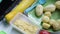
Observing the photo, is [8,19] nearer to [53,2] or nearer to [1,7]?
[1,7]

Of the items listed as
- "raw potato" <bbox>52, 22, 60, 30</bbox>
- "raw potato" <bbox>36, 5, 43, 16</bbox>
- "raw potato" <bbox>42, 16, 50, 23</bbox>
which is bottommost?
"raw potato" <bbox>52, 22, 60, 30</bbox>

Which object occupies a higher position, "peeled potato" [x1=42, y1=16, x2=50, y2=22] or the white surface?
"peeled potato" [x1=42, y1=16, x2=50, y2=22]

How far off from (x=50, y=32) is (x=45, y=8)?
10cm

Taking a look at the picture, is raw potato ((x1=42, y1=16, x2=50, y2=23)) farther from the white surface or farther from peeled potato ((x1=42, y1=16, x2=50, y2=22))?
the white surface

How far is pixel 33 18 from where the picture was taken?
0.64m

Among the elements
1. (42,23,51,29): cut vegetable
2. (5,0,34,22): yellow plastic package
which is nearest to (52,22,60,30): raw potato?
(42,23,51,29): cut vegetable

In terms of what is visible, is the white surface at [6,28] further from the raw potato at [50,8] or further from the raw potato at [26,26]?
the raw potato at [50,8]

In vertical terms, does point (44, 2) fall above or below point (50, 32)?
above

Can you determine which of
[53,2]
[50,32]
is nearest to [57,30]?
[50,32]

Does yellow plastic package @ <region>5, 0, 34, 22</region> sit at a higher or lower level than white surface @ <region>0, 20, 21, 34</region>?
higher

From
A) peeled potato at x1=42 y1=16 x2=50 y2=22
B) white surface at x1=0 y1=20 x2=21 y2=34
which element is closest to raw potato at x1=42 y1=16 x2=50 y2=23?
peeled potato at x1=42 y1=16 x2=50 y2=22

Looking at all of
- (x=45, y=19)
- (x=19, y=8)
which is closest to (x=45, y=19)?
(x=45, y=19)

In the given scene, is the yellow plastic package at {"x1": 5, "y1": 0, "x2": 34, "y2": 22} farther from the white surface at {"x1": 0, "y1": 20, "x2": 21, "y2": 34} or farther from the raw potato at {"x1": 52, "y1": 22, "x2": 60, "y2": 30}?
the raw potato at {"x1": 52, "y1": 22, "x2": 60, "y2": 30}

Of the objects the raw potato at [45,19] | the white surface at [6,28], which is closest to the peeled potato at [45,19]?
the raw potato at [45,19]
